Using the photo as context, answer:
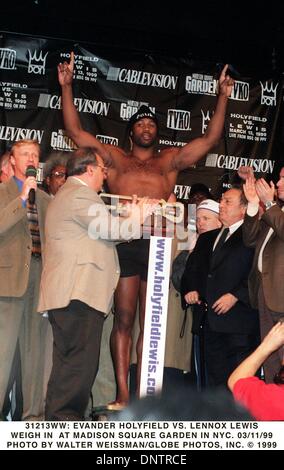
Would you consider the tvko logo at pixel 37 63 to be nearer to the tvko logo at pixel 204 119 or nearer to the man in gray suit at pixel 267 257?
the tvko logo at pixel 204 119

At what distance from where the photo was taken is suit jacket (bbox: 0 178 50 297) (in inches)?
171

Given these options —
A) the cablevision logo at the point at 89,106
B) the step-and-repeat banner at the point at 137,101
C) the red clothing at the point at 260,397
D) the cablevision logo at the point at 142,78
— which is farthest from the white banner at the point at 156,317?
the cablevision logo at the point at 142,78

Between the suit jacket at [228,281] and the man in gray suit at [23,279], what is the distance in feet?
3.21

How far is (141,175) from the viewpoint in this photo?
530cm

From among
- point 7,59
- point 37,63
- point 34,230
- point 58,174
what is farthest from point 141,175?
point 7,59

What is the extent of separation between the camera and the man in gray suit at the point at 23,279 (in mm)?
4418

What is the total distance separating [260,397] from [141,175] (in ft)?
9.46

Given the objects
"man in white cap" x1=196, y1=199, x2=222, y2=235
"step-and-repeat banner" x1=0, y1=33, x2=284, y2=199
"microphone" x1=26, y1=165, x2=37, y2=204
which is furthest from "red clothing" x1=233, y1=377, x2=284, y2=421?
"step-and-repeat banner" x1=0, y1=33, x2=284, y2=199

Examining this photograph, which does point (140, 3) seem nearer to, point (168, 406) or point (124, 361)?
point (124, 361)

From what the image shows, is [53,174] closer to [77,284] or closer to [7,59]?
[7,59]

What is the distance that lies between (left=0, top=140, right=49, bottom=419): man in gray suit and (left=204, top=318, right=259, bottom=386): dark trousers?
1.00 meters

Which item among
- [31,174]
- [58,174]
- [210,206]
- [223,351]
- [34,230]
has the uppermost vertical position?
[58,174]

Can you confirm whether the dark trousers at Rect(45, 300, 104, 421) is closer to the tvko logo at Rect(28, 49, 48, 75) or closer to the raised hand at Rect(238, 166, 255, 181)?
the raised hand at Rect(238, 166, 255, 181)

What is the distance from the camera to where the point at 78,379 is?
4.02 m
